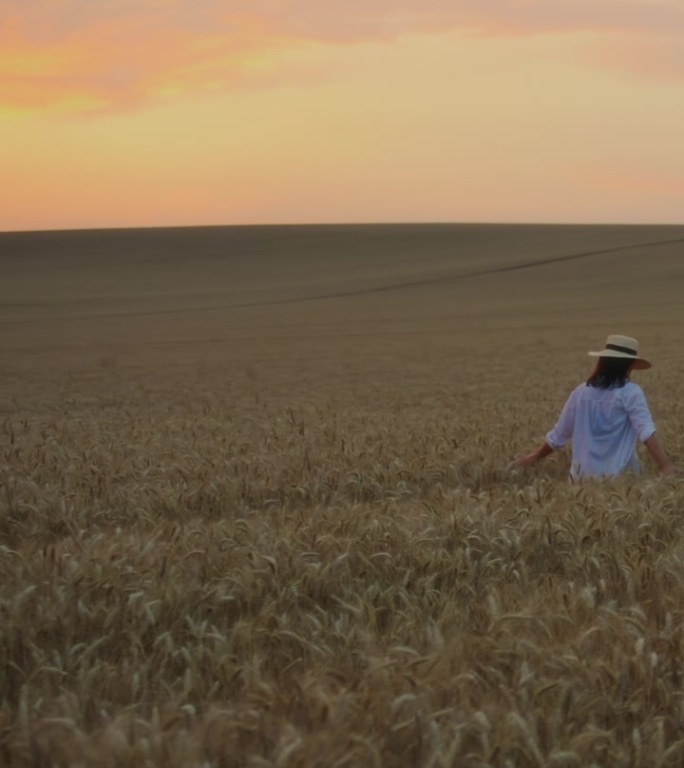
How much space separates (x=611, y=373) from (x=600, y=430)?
402 mm

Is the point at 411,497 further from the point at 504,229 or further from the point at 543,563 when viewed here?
the point at 504,229

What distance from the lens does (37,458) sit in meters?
9.41

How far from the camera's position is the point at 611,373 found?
779 cm

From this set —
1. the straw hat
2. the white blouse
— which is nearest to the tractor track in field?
the white blouse

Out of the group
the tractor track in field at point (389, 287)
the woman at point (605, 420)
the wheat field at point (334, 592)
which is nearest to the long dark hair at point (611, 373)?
the woman at point (605, 420)

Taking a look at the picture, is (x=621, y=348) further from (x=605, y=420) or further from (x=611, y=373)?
(x=605, y=420)

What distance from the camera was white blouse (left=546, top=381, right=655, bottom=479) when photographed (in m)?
7.74

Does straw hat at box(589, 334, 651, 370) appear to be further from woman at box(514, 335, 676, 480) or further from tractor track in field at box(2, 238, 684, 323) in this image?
tractor track in field at box(2, 238, 684, 323)

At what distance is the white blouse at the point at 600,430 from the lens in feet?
25.4

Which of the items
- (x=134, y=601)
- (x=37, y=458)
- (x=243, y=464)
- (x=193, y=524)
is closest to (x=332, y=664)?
(x=134, y=601)

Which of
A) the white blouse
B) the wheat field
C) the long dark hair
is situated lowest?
the wheat field

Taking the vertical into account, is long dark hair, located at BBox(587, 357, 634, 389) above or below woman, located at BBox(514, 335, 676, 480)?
above

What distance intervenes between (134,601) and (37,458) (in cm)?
557

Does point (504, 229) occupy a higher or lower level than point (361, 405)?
higher
